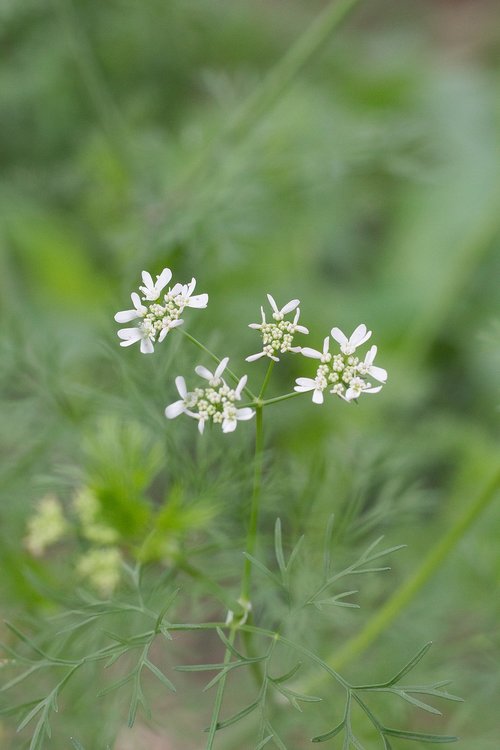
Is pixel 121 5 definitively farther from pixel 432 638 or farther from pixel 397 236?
pixel 432 638

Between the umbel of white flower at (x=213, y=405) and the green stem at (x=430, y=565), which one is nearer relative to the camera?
the umbel of white flower at (x=213, y=405)

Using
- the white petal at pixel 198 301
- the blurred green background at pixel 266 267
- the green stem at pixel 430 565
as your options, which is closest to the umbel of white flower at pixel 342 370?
the white petal at pixel 198 301

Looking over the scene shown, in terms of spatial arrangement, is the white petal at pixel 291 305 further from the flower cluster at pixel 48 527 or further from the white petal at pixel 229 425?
the flower cluster at pixel 48 527

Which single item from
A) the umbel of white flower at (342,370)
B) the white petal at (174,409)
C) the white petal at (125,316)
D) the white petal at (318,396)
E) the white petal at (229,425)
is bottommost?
the white petal at (229,425)

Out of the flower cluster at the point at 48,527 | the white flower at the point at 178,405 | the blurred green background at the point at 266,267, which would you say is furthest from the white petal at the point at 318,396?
the flower cluster at the point at 48,527

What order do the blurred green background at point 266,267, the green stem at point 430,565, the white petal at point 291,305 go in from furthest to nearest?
1. the blurred green background at point 266,267
2. the green stem at point 430,565
3. the white petal at point 291,305

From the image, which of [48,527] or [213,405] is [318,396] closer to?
[213,405]

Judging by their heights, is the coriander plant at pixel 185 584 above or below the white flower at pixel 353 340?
below

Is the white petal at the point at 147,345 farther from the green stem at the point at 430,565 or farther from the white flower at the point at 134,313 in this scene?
the green stem at the point at 430,565

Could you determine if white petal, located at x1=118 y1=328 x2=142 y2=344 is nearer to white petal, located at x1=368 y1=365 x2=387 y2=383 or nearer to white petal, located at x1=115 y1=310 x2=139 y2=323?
white petal, located at x1=115 y1=310 x2=139 y2=323

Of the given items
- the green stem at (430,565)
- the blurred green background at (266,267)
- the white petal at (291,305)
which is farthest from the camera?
the blurred green background at (266,267)
